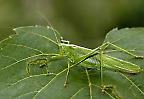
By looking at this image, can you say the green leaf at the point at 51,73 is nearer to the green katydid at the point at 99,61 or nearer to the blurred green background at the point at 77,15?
the green katydid at the point at 99,61

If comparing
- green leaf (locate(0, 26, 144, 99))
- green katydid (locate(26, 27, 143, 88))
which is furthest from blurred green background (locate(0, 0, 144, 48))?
green katydid (locate(26, 27, 143, 88))

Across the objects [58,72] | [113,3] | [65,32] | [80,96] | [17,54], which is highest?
[113,3]

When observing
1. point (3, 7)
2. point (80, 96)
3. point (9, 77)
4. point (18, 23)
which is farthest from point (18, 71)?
point (3, 7)

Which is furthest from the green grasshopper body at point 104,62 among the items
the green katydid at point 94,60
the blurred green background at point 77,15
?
the blurred green background at point 77,15

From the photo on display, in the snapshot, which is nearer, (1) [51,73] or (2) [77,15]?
(1) [51,73]

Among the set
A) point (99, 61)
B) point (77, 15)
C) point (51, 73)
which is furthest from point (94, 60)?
point (77, 15)

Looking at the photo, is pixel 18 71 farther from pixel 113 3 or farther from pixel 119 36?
pixel 113 3

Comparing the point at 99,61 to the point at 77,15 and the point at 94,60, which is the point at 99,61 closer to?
the point at 94,60

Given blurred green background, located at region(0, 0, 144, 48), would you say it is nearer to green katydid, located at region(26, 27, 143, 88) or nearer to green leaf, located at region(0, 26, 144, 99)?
green leaf, located at region(0, 26, 144, 99)
